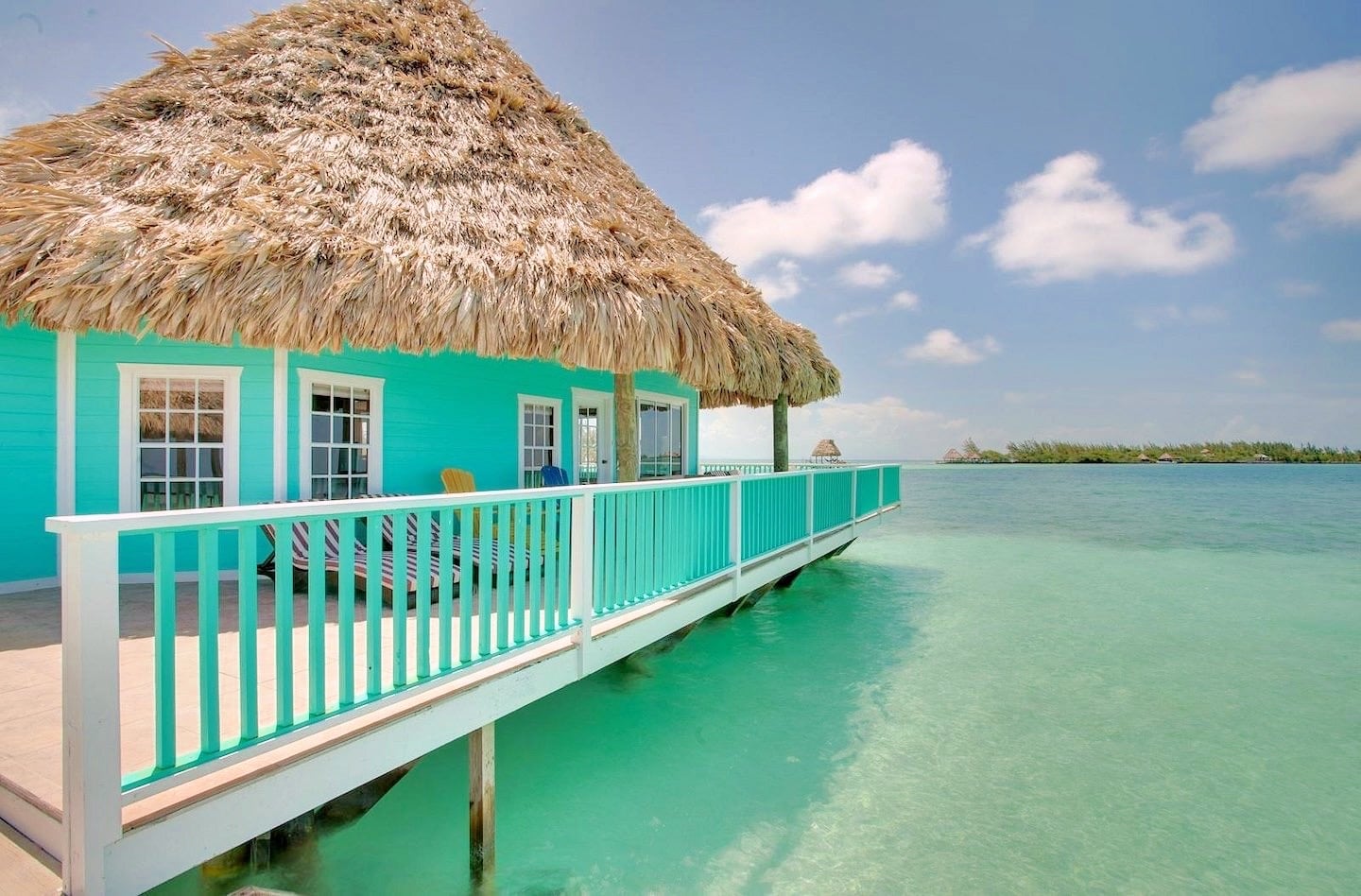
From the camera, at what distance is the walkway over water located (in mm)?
1760

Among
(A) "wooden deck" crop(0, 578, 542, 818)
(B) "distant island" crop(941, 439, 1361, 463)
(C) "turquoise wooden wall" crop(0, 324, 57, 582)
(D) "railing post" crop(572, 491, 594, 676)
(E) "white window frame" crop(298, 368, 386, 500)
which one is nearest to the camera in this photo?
(A) "wooden deck" crop(0, 578, 542, 818)

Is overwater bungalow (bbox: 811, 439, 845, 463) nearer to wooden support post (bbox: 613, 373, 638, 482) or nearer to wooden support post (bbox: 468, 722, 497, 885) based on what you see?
wooden support post (bbox: 613, 373, 638, 482)

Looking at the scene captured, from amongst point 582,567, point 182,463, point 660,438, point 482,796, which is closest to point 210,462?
point 182,463

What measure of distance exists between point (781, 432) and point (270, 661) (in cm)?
833

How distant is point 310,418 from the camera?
6406 mm

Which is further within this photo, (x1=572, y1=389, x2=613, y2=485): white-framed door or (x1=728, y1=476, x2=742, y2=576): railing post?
(x1=572, y1=389, x2=613, y2=485): white-framed door

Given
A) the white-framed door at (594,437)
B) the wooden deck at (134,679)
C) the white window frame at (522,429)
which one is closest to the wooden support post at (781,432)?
the white-framed door at (594,437)

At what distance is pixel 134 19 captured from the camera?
311 inches

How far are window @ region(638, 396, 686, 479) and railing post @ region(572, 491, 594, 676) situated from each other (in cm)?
702

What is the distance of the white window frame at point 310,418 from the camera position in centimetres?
630

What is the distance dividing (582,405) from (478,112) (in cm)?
411

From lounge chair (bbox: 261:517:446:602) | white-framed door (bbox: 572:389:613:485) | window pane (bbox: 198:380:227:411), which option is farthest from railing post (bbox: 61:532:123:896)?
white-framed door (bbox: 572:389:613:485)

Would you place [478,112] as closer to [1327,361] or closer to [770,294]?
[770,294]

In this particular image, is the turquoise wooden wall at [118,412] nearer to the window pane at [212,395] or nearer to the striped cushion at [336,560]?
the window pane at [212,395]
